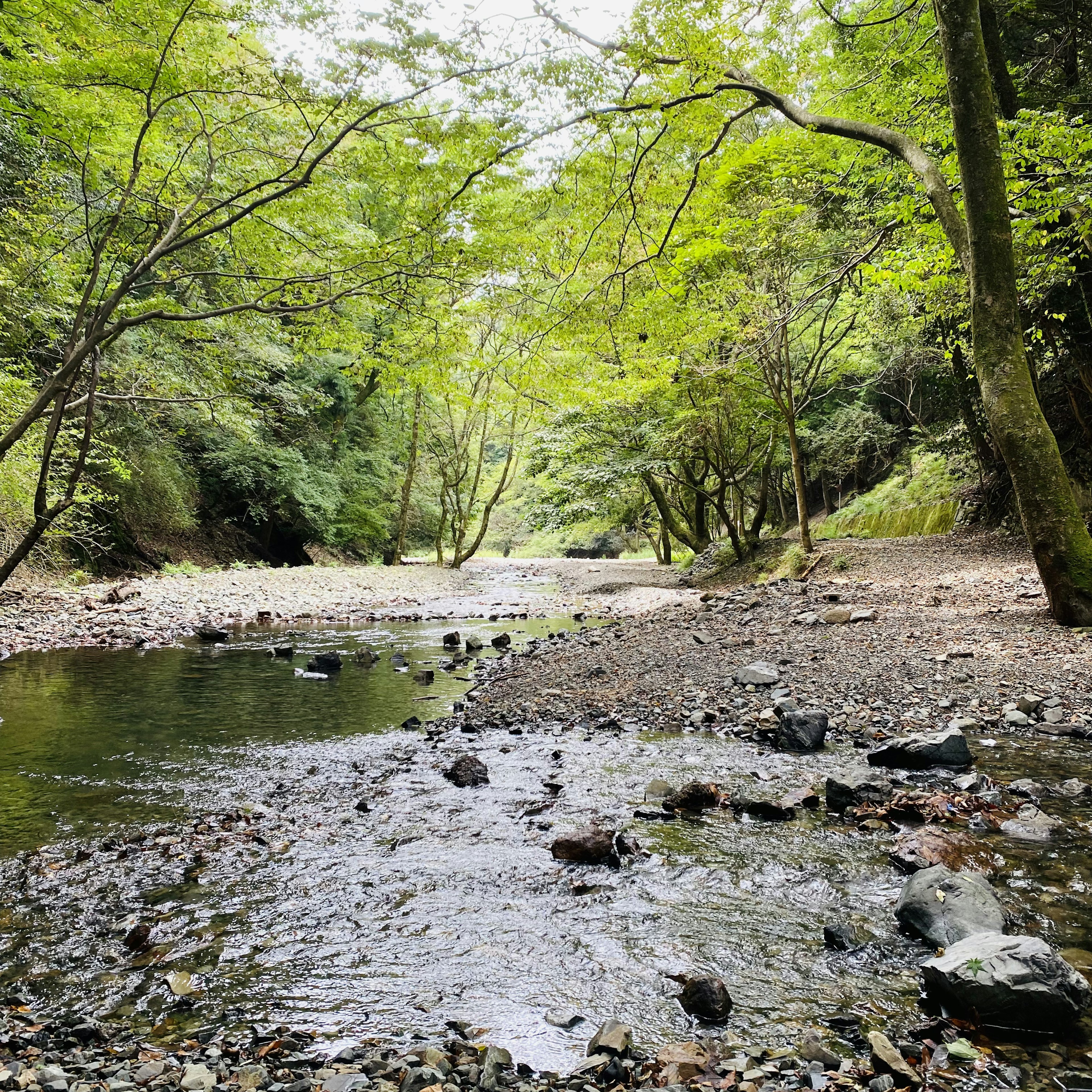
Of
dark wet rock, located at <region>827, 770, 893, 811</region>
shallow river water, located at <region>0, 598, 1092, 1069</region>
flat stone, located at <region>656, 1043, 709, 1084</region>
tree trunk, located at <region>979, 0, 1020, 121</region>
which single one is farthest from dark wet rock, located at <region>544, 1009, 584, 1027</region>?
tree trunk, located at <region>979, 0, 1020, 121</region>

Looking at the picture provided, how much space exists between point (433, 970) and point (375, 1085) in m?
0.68

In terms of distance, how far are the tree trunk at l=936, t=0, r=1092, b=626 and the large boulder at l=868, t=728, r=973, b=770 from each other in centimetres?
313

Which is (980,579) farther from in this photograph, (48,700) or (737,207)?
(48,700)

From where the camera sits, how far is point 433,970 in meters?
2.71

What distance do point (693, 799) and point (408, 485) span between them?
2407 cm

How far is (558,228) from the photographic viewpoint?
29.1 feet

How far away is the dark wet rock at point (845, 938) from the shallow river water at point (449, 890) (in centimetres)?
4

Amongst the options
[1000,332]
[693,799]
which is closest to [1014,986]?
[693,799]

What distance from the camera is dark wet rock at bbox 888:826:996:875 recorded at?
10.4 feet

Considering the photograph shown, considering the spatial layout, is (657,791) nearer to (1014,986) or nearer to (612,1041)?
(612,1041)

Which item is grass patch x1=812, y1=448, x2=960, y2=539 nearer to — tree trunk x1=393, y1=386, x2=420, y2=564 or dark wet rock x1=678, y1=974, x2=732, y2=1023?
tree trunk x1=393, y1=386, x2=420, y2=564

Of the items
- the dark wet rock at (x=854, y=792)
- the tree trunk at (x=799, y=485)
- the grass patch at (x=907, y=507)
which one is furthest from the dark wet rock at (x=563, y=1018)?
the grass patch at (x=907, y=507)

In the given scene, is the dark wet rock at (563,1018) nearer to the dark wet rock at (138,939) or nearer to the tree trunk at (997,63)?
the dark wet rock at (138,939)

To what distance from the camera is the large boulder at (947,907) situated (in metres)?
2.61
